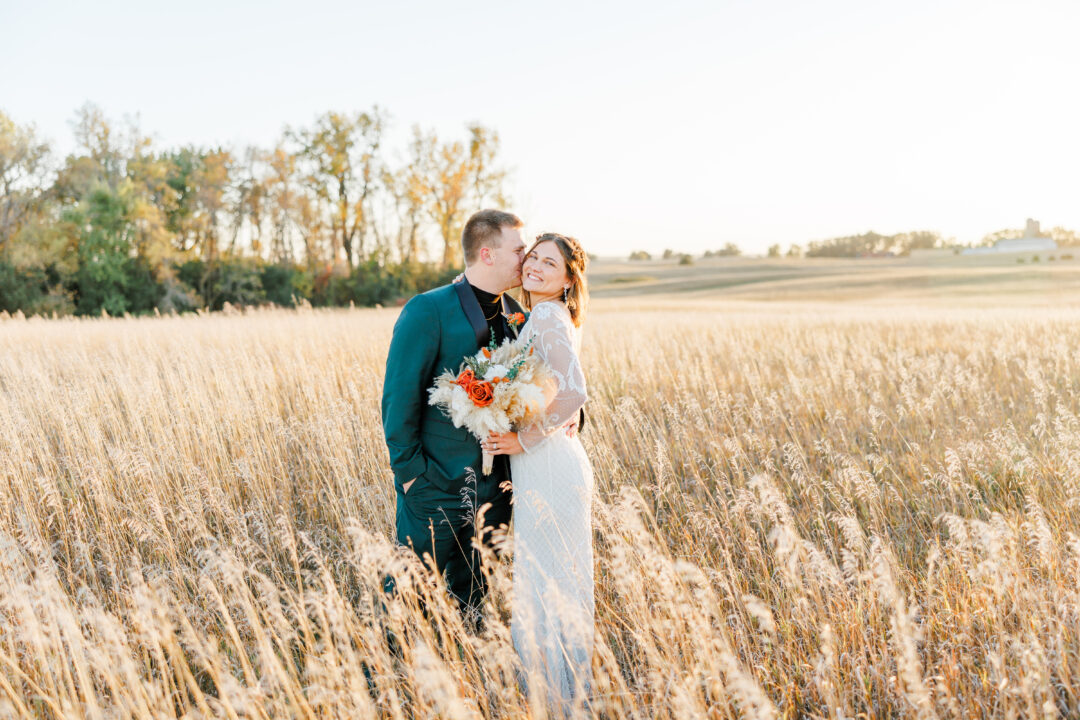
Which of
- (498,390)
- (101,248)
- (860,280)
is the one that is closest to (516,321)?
(498,390)

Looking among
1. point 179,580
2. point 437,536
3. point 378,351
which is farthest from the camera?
A: point 378,351

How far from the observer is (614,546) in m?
2.99

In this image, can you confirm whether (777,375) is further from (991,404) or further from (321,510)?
(321,510)

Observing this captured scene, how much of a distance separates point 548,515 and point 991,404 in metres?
5.70

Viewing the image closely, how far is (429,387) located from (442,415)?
156mm

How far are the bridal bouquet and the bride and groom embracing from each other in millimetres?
107

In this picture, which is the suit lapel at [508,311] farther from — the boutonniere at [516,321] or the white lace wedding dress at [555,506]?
the white lace wedding dress at [555,506]

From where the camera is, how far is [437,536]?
3.23m

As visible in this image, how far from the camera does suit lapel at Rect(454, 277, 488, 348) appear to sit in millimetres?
3258

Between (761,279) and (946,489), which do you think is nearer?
(946,489)

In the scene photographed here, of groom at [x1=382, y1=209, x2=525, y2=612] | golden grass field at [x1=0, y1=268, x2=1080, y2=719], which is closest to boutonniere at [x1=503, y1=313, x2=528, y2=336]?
groom at [x1=382, y1=209, x2=525, y2=612]

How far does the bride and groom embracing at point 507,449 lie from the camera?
287 cm

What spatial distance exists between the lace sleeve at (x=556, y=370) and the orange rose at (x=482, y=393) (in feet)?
0.87

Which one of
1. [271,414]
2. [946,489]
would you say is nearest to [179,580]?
Answer: [271,414]
